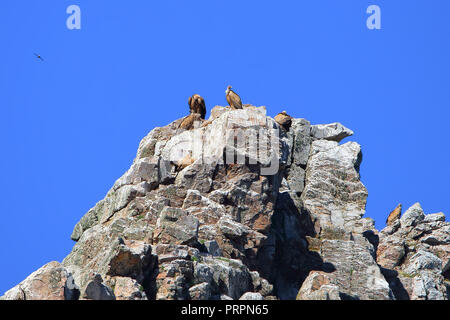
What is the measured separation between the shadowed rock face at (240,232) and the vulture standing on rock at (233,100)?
43.9 inches

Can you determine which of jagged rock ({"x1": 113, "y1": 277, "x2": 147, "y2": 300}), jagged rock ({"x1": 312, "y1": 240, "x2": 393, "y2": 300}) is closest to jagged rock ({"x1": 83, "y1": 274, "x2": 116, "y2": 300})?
jagged rock ({"x1": 113, "y1": 277, "x2": 147, "y2": 300})

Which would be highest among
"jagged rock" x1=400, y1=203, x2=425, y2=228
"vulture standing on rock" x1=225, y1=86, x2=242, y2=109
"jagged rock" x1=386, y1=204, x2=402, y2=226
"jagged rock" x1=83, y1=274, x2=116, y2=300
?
"vulture standing on rock" x1=225, y1=86, x2=242, y2=109

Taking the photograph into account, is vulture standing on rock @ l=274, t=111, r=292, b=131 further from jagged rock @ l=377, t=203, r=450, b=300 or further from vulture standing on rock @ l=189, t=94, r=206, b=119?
jagged rock @ l=377, t=203, r=450, b=300

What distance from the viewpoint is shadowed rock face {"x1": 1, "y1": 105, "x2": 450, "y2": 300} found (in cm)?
5841

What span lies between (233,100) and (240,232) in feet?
38.7

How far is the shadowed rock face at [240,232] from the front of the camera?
5841 cm

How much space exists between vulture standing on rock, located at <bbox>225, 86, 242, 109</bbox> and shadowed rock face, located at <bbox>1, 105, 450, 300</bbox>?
43.9 inches

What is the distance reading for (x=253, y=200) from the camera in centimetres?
6781

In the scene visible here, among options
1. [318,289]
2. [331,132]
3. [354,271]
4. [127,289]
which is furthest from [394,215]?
[127,289]

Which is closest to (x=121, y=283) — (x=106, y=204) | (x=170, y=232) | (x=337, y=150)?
(x=170, y=232)

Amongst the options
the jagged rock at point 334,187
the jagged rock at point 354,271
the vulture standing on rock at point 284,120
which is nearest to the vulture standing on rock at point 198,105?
the vulture standing on rock at point 284,120

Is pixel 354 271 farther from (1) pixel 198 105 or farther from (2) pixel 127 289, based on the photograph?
(2) pixel 127 289

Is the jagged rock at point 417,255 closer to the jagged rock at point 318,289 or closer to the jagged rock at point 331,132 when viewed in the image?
the jagged rock at point 331,132
